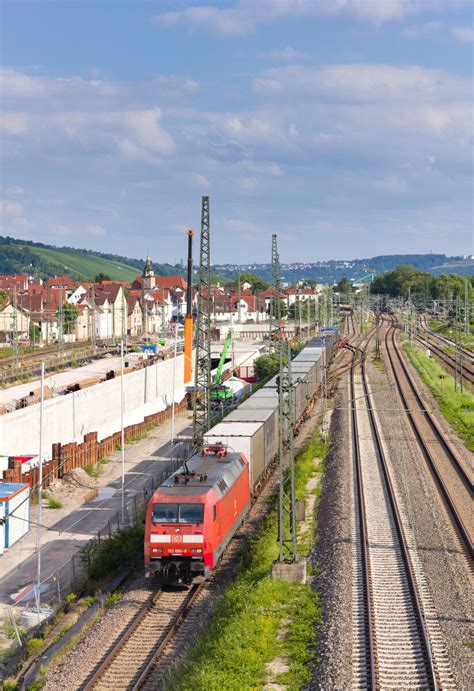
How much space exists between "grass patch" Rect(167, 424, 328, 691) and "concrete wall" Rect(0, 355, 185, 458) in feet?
64.9

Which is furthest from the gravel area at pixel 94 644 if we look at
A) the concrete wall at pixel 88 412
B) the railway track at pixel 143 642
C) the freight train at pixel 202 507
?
the concrete wall at pixel 88 412

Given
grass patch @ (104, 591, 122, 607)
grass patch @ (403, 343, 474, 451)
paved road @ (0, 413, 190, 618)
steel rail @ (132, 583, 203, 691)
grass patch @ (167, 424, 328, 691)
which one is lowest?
paved road @ (0, 413, 190, 618)

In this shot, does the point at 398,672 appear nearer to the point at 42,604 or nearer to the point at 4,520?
the point at 42,604

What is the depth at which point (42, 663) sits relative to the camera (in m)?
19.4

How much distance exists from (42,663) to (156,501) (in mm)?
5545

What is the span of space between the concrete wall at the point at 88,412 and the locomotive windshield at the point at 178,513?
60.3 feet

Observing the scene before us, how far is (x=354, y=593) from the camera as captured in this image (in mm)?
21719

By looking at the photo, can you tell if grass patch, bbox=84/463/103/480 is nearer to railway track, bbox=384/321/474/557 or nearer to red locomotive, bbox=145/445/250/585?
railway track, bbox=384/321/474/557

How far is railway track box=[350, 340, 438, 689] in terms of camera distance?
17.0 metres

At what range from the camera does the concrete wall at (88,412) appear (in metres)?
41.3

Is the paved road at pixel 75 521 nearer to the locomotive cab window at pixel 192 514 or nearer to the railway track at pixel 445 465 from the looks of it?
the locomotive cab window at pixel 192 514

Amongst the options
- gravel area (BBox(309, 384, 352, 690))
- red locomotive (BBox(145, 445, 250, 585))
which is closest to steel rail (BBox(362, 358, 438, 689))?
gravel area (BBox(309, 384, 352, 690))

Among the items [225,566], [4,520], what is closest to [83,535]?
[4,520]

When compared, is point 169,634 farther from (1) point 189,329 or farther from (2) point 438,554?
(1) point 189,329
